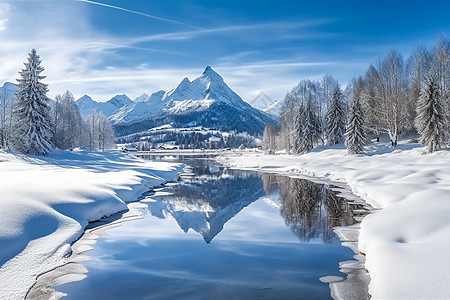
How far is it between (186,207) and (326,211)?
A: 8257mm

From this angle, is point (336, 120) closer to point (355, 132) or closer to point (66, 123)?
point (355, 132)

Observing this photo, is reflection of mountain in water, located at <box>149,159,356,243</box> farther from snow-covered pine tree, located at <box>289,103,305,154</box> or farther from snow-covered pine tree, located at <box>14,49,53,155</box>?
snow-covered pine tree, located at <box>289,103,305,154</box>

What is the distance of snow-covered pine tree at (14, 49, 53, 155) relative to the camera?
41.0 metres

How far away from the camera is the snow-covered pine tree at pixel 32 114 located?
134ft

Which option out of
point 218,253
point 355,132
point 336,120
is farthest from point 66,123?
point 218,253

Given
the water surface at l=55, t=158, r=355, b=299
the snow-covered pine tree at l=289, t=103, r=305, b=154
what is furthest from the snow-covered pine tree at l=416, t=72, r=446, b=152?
the snow-covered pine tree at l=289, t=103, r=305, b=154

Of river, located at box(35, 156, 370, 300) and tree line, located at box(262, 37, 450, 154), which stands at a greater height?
tree line, located at box(262, 37, 450, 154)

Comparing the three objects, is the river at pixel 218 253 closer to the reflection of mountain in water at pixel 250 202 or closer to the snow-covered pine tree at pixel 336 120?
the reflection of mountain in water at pixel 250 202

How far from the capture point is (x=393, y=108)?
49531 millimetres

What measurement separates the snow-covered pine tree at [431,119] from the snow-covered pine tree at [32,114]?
153ft

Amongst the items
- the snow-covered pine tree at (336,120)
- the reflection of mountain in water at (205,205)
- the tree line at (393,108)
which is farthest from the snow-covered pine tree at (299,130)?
the reflection of mountain in water at (205,205)

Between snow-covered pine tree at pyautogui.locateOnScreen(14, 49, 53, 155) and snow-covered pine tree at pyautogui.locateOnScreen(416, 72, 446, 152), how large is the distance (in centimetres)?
4655

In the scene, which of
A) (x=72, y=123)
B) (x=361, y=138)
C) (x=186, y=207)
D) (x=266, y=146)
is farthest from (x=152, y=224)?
(x=266, y=146)

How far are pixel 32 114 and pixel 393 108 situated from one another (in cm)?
5036
